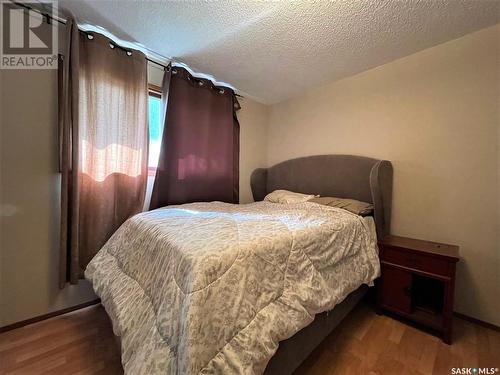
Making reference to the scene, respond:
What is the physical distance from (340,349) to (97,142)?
92.9 inches

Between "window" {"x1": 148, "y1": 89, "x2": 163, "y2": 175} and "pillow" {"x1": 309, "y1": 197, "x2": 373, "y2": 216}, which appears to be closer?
"pillow" {"x1": 309, "y1": 197, "x2": 373, "y2": 216}

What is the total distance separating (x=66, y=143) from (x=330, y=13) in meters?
2.12

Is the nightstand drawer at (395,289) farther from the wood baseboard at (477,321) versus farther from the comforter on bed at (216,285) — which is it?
the wood baseboard at (477,321)

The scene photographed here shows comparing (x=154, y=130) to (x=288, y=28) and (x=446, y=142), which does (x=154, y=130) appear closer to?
(x=288, y=28)

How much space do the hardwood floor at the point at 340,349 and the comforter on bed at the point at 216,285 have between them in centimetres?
40

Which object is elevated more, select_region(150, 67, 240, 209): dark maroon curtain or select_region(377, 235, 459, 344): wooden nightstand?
select_region(150, 67, 240, 209): dark maroon curtain

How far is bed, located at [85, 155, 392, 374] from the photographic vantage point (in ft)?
2.51

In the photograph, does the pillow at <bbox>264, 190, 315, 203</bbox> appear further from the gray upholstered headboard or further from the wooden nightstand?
the wooden nightstand

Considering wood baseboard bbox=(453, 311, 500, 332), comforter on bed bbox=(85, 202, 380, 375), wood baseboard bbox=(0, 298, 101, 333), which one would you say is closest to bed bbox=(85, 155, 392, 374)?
comforter on bed bbox=(85, 202, 380, 375)

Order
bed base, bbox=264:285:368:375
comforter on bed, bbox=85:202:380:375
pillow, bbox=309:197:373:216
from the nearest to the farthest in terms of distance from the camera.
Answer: comforter on bed, bbox=85:202:380:375 < bed base, bbox=264:285:368:375 < pillow, bbox=309:197:373:216

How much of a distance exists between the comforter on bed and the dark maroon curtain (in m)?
0.79

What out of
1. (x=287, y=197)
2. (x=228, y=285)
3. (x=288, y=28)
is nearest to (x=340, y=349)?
(x=228, y=285)

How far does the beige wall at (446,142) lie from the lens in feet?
5.37

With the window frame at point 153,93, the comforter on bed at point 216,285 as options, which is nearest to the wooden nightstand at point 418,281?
the comforter on bed at point 216,285
